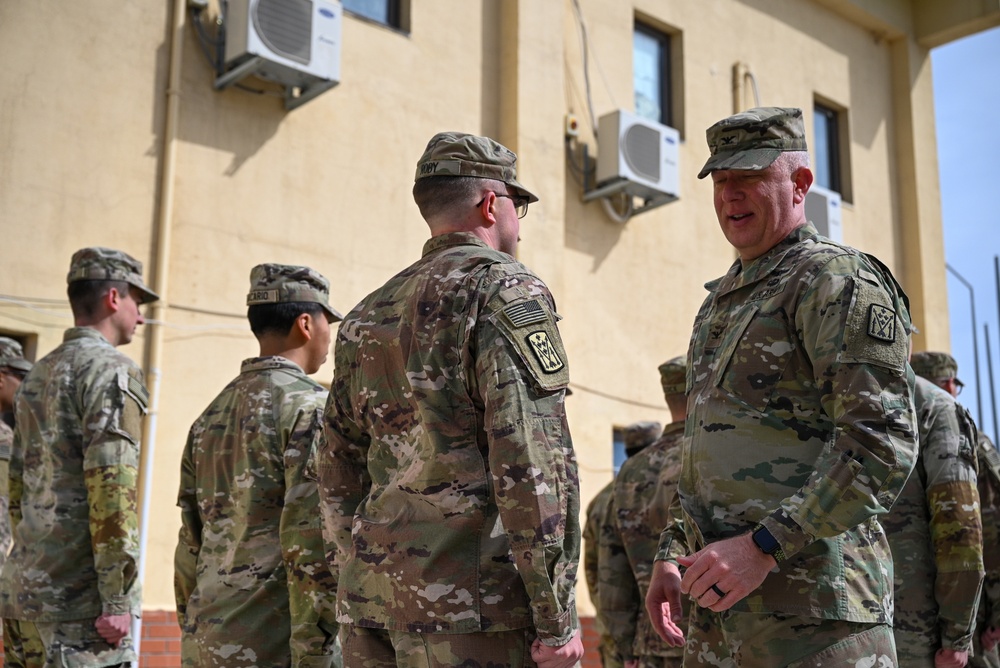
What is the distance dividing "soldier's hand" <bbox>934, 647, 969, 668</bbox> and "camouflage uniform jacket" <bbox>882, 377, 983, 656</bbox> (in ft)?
0.06

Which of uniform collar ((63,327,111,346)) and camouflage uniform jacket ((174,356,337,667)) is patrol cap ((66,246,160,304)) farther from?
camouflage uniform jacket ((174,356,337,667))

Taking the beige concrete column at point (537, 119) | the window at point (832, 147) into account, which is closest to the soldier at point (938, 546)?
the beige concrete column at point (537, 119)

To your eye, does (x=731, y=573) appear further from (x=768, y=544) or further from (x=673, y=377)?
(x=673, y=377)

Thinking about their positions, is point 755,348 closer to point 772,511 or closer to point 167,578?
point 772,511

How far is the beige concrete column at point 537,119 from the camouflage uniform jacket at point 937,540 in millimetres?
5426

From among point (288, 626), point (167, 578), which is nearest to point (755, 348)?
point (288, 626)

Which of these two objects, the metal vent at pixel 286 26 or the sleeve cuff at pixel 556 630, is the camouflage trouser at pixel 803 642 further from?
the metal vent at pixel 286 26

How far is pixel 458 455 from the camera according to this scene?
2721mm

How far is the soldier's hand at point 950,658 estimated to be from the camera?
388cm

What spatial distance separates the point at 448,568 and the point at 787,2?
37.1ft

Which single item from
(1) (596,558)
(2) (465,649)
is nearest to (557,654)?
(2) (465,649)

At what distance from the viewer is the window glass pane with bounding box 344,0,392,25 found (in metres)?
8.98

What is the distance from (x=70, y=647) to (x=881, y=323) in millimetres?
3245

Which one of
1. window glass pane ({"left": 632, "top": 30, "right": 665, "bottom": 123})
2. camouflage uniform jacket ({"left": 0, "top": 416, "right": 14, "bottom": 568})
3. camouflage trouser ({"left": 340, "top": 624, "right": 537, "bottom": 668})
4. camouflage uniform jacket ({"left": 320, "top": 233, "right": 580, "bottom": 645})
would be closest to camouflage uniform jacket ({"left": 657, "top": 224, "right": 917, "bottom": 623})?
camouflage uniform jacket ({"left": 320, "top": 233, "right": 580, "bottom": 645})
